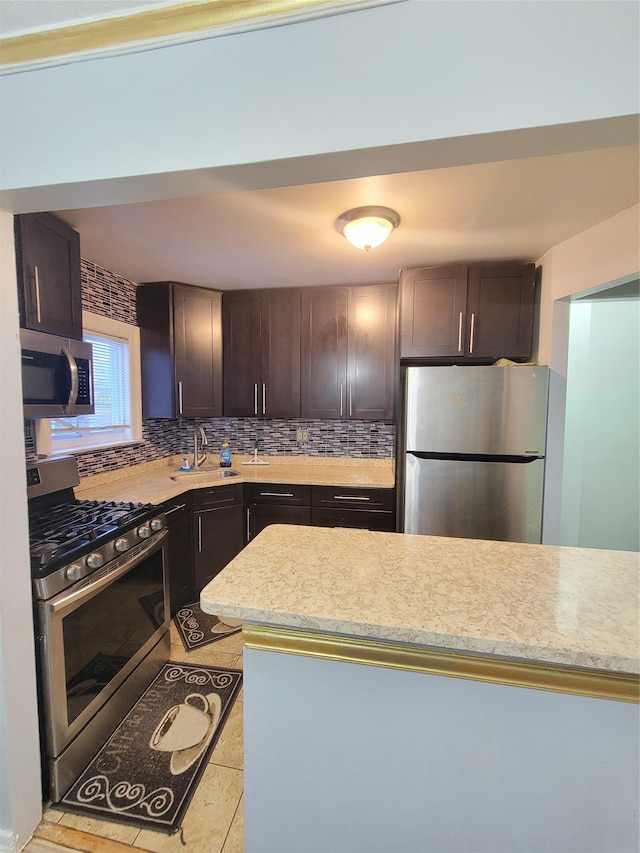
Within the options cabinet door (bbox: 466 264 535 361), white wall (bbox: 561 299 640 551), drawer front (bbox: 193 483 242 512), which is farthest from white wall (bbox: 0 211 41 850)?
white wall (bbox: 561 299 640 551)

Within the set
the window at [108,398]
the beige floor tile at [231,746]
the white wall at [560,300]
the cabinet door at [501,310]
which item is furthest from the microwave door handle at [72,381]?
the white wall at [560,300]

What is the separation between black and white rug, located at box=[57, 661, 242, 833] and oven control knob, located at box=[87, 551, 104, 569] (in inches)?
31.9

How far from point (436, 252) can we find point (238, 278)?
4.55ft

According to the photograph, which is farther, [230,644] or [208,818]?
[230,644]

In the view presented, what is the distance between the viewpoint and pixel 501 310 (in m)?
2.32

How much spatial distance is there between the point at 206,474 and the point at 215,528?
1.62 feet

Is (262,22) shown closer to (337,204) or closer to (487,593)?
(337,204)

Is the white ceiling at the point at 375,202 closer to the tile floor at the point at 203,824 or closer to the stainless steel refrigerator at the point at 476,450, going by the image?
the stainless steel refrigerator at the point at 476,450

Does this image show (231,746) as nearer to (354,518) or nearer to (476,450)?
(354,518)

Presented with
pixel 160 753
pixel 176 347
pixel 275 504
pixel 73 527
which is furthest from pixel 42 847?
pixel 176 347

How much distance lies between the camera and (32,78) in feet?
3.04

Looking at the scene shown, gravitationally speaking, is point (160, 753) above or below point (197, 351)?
below

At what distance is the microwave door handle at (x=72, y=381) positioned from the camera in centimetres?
166

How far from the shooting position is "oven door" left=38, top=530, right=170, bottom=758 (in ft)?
4.27
